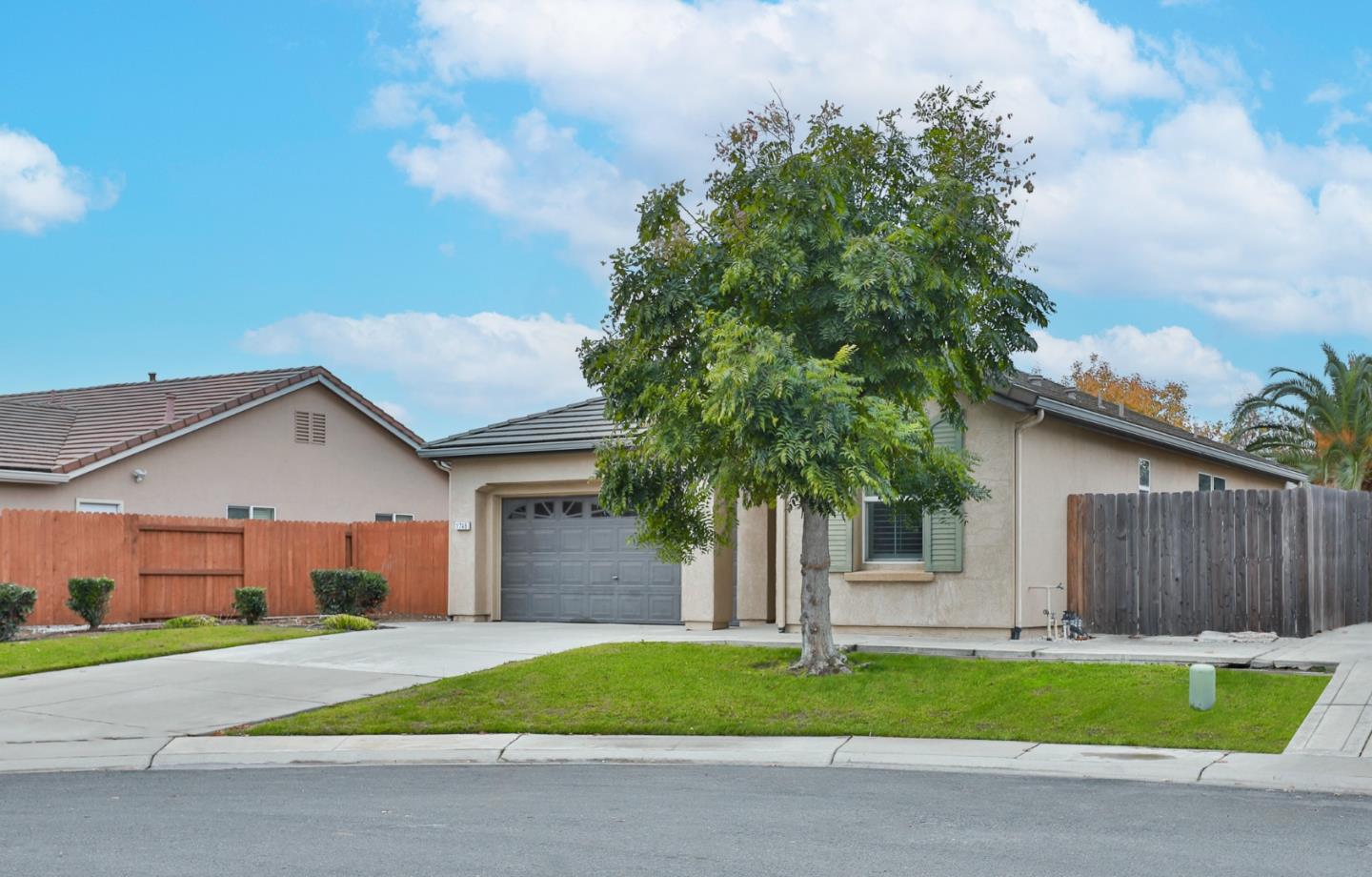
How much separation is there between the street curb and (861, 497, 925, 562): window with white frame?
22.8ft

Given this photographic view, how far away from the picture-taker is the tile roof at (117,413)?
26969mm

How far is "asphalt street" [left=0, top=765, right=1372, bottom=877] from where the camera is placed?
7672mm

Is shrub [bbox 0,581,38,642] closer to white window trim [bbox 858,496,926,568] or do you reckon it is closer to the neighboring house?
A: the neighboring house

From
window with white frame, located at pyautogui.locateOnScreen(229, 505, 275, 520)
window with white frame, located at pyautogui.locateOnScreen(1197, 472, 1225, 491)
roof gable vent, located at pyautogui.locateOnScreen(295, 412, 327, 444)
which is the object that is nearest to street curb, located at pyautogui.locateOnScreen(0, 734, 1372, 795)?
window with white frame, located at pyautogui.locateOnScreen(1197, 472, 1225, 491)

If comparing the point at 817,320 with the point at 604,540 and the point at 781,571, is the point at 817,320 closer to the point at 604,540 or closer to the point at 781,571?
the point at 781,571

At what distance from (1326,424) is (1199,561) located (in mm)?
23368

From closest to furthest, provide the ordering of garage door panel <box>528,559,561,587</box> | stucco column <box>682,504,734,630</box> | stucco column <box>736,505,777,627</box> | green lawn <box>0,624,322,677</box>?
green lawn <box>0,624,322,677</box> → stucco column <box>682,504,734,630</box> → stucco column <box>736,505,777,627</box> → garage door panel <box>528,559,561,587</box>

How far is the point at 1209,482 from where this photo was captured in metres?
25.8

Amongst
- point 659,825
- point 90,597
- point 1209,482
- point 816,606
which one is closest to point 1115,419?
point 1209,482

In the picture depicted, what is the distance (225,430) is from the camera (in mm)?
29969

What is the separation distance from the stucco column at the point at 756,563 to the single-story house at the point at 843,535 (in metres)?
0.02

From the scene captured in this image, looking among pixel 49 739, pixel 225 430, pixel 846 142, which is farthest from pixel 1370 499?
pixel 225 430

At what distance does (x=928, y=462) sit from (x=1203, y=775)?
5.77 metres

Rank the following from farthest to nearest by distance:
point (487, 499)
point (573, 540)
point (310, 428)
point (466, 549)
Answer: point (310, 428) → point (487, 499) → point (466, 549) → point (573, 540)
